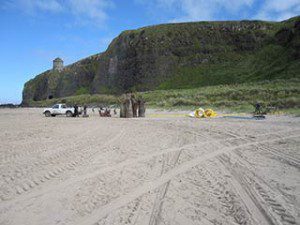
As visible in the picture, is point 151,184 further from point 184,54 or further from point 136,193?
point 184,54

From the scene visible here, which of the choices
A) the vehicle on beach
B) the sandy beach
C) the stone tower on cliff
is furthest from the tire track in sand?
the stone tower on cliff

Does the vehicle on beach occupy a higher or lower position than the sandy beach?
higher

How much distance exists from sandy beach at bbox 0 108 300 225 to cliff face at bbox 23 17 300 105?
219ft

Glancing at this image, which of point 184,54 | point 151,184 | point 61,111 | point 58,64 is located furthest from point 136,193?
point 58,64

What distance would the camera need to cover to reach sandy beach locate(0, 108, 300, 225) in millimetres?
5480

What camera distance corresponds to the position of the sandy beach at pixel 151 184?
5480 millimetres

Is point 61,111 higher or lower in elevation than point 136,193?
higher

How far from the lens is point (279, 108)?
33719 millimetres

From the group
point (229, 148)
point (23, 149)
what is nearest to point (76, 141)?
point (23, 149)

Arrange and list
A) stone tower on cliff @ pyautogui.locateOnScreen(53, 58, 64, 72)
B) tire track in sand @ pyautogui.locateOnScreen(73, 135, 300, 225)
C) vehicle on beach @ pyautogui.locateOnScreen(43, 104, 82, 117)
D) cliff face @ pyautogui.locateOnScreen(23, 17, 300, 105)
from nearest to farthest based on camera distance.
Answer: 1. tire track in sand @ pyautogui.locateOnScreen(73, 135, 300, 225)
2. vehicle on beach @ pyautogui.locateOnScreen(43, 104, 82, 117)
3. cliff face @ pyautogui.locateOnScreen(23, 17, 300, 105)
4. stone tower on cliff @ pyautogui.locateOnScreen(53, 58, 64, 72)

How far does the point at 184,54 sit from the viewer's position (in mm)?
96125

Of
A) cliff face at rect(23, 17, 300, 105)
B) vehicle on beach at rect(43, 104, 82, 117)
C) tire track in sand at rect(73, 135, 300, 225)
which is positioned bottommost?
tire track in sand at rect(73, 135, 300, 225)

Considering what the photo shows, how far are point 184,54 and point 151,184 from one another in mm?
90916

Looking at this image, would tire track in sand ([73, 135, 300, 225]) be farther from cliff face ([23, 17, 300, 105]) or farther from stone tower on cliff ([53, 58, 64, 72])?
stone tower on cliff ([53, 58, 64, 72])
